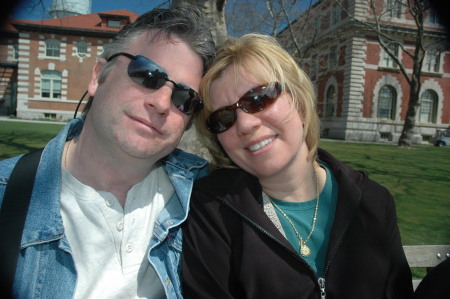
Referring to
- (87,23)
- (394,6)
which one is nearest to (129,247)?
(394,6)

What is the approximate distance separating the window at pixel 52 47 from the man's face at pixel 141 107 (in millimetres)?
34845

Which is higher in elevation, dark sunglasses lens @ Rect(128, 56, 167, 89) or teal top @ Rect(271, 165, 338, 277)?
dark sunglasses lens @ Rect(128, 56, 167, 89)

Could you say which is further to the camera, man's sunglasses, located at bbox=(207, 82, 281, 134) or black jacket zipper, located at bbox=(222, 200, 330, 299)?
man's sunglasses, located at bbox=(207, 82, 281, 134)

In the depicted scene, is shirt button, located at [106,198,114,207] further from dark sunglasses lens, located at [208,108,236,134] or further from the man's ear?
dark sunglasses lens, located at [208,108,236,134]

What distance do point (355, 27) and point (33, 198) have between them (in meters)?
28.1

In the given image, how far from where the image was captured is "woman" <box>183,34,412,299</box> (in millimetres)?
1909

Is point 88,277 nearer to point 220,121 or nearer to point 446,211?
point 220,121

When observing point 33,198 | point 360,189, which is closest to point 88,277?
point 33,198

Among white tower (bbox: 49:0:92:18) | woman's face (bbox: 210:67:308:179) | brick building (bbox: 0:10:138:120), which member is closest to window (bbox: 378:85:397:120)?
white tower (bbox: 49:0:92:18)

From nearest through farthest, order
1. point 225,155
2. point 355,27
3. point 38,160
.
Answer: point 38,160 → point 225,155 → point 355,27

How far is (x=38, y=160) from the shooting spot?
1881mm

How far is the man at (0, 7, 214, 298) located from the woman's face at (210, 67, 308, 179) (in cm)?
22

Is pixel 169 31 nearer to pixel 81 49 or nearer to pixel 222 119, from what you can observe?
pixel 222 119

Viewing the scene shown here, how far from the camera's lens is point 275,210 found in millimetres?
2266
